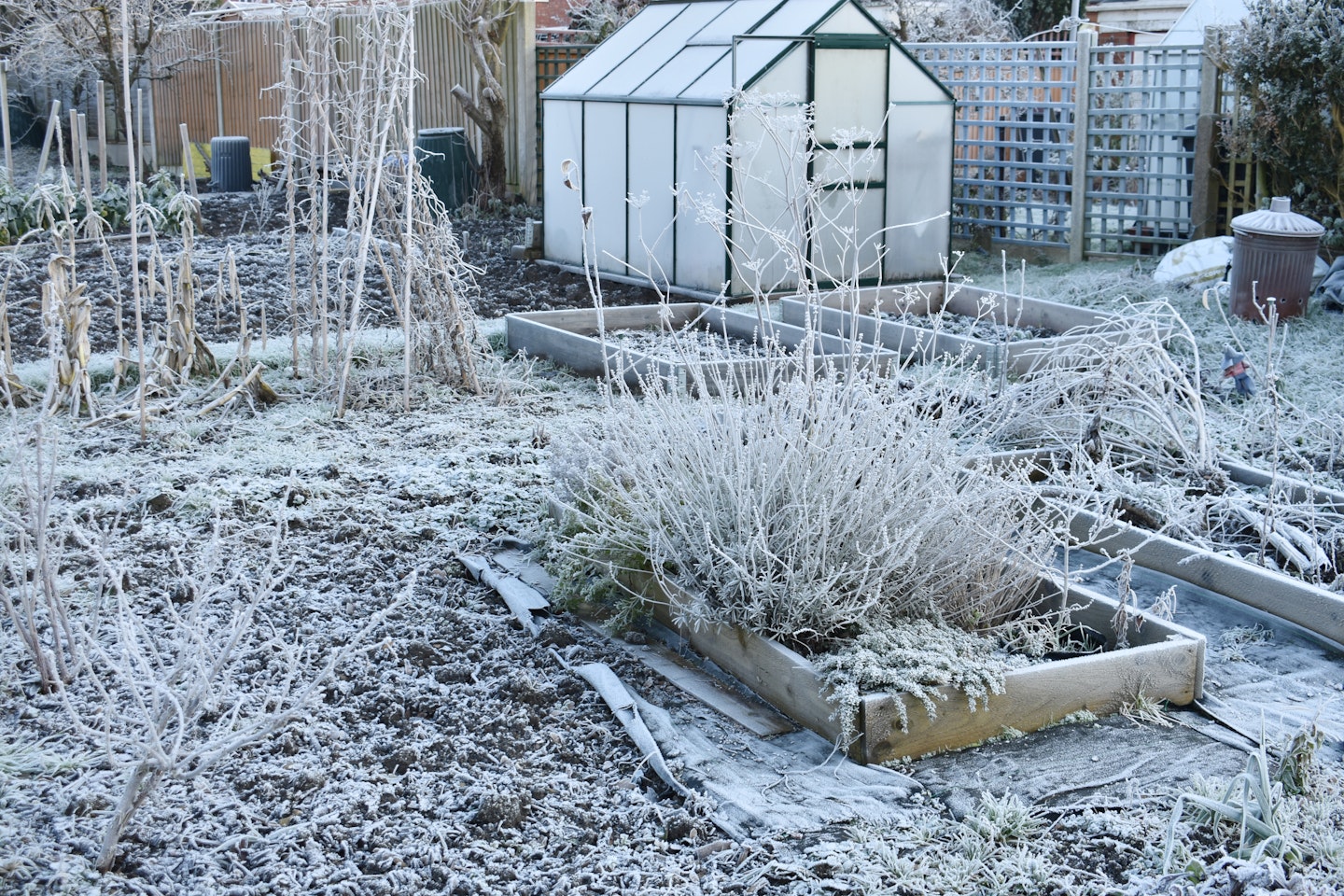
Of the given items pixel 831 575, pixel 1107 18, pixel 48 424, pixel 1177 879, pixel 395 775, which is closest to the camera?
pixel 1177 879

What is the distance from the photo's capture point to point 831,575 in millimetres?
3188

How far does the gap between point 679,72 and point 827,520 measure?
704cm

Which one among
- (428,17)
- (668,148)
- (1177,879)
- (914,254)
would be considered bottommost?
(1177,879)

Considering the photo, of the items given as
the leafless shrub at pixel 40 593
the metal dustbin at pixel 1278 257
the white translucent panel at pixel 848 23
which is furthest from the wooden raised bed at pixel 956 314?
the leafless shrub at pixel 40 593

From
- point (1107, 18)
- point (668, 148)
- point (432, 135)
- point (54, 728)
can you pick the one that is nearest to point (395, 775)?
point (54, 728)

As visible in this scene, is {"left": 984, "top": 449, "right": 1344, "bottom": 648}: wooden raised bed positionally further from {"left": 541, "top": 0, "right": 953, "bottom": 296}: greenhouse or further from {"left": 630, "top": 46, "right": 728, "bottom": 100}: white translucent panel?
{"left": 630, "top": 46, "right": 728, "bottom": 100}: white translucent panel

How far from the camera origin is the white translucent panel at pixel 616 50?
10.3 metres

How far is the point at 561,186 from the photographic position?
10656 mm

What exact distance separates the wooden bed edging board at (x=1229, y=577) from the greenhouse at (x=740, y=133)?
452 centimetres

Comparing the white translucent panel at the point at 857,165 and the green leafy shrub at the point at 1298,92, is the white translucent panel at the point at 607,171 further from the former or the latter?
the green leafy shrub at the point at 1298,92

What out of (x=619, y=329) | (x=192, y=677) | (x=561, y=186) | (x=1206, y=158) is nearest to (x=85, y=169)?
(x=619, y=329)

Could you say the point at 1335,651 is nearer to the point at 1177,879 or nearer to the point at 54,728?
the point at 1177,879

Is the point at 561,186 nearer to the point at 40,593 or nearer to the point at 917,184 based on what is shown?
the point at 917,184

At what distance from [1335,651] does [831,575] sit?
1.56 meters
